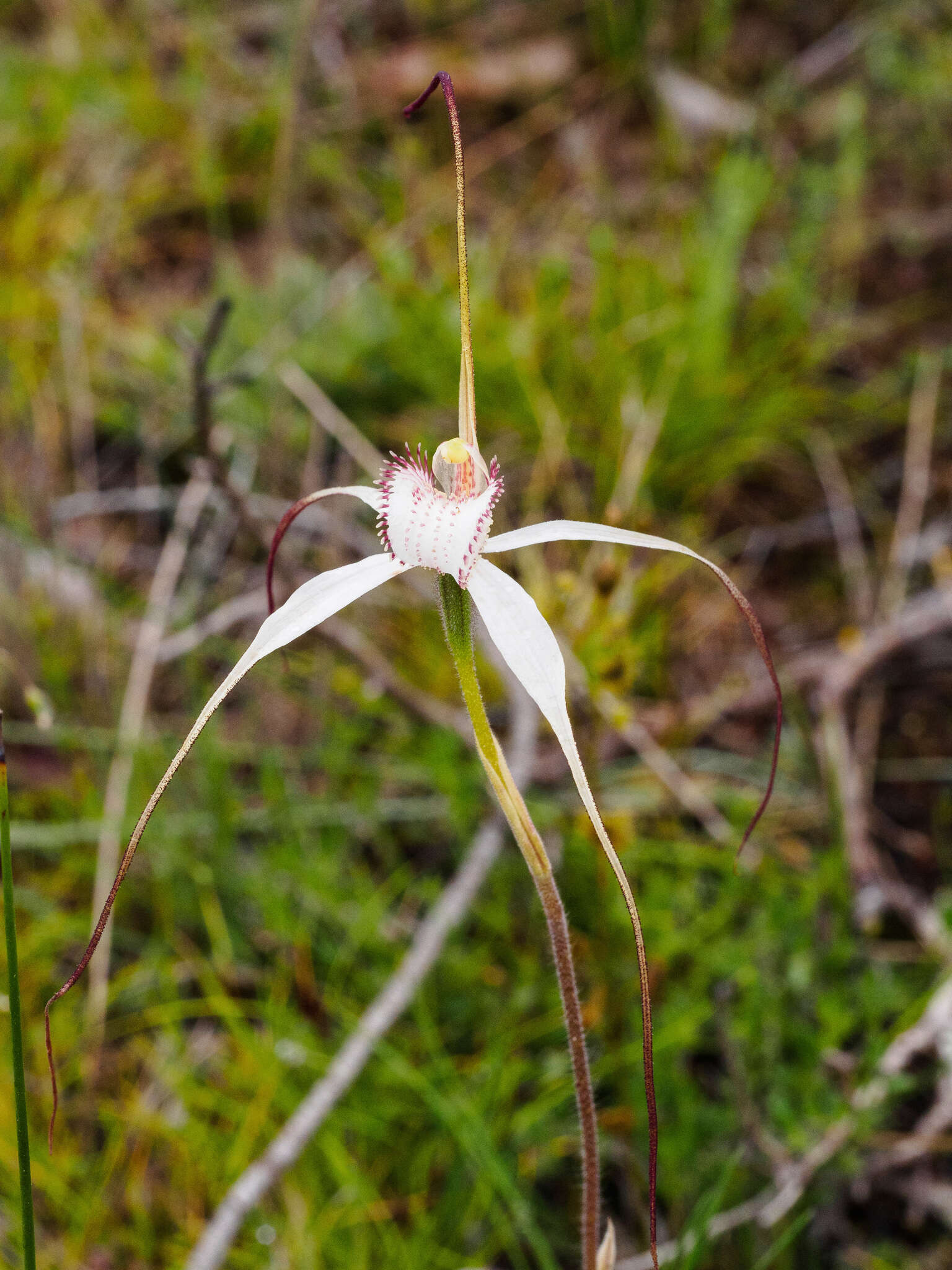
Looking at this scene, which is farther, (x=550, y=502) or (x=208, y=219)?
(x=208, y=219)

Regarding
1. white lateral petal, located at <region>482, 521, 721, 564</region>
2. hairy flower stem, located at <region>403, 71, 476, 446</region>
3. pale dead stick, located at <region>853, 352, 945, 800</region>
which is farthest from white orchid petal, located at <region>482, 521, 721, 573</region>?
pale dead stick, located at <region>853, 352, 945, 800</region>

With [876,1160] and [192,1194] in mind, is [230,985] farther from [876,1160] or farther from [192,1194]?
[876,1160]

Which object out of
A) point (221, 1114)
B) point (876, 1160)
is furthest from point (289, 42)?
point (876, 1160)

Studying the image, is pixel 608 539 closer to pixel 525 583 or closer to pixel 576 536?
pixel 576 536

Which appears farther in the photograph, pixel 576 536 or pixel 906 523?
pixel 906 523

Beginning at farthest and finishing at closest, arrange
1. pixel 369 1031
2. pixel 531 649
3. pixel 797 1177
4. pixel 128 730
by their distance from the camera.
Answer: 1. pixel 128 730
2. pixel 369 1031
3. pixel 797 1177
4. pixel 531 649

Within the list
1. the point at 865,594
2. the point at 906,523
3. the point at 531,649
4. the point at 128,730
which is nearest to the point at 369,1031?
the point at 128,730
